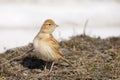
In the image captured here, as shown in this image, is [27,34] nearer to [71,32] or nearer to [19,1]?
[71,32]

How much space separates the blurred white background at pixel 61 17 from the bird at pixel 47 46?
290cm

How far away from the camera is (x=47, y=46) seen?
9102 millimetres

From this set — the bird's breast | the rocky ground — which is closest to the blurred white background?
the rocky ground

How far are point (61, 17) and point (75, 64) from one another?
487 centimetres

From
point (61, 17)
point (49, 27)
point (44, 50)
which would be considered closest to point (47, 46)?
point (44, 50)

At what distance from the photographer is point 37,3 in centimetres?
1515

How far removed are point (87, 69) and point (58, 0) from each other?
248 inches

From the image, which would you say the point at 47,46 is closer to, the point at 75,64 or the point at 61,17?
the point at 75,64

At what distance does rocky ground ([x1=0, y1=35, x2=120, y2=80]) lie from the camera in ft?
29.9

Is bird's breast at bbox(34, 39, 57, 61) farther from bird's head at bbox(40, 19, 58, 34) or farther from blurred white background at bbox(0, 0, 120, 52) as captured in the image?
blurred white background at bbox(0, 0, 120, 52)

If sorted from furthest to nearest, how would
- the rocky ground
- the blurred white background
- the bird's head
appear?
the blurred white background, the bird's head, the rocky ground

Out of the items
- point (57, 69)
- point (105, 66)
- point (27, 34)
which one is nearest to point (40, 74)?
point (57, 69)

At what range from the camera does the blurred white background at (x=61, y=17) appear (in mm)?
13219

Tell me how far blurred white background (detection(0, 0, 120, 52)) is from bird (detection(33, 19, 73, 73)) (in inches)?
114
